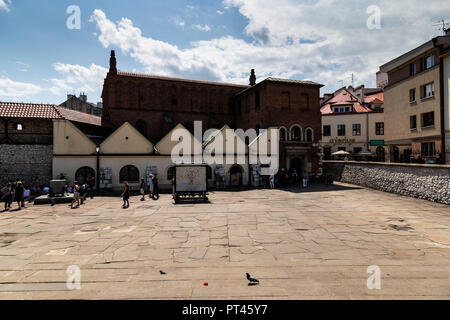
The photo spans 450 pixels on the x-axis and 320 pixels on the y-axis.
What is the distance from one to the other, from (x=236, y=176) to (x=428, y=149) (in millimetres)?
19172

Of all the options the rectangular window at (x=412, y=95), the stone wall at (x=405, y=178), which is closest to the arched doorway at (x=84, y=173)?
the stone wall at (x=405, y=178)

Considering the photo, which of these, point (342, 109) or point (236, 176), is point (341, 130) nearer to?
point (342, 109)

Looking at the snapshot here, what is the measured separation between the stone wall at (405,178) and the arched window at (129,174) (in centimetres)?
2233

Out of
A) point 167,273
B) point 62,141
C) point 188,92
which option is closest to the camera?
point 167,273

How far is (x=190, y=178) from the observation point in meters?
18.8

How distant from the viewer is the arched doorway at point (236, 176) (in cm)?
2666

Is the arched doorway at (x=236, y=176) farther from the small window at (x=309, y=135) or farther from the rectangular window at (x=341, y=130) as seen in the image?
the rectangular window at (x=341, y=130)

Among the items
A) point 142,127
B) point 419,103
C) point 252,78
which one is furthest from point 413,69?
point 142,127

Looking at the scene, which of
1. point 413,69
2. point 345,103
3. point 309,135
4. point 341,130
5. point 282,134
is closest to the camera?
point 413,69

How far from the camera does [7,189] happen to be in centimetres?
1658

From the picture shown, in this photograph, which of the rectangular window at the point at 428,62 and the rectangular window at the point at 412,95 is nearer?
the rectangular window at the point at 428,62

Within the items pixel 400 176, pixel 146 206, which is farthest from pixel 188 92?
pixel 400 176

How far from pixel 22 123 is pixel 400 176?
3344cm
